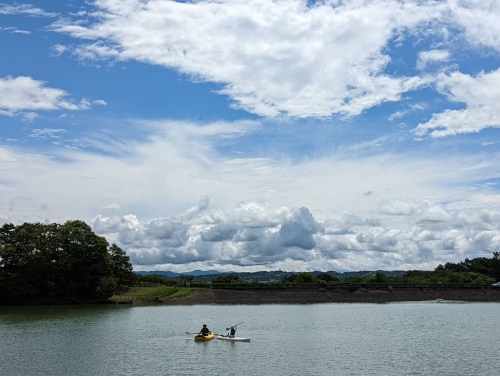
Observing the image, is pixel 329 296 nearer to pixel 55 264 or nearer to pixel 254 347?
pixel 55 264

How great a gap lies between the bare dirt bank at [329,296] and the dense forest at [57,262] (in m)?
14.2

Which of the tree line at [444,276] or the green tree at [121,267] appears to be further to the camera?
the tree line at [444,276]

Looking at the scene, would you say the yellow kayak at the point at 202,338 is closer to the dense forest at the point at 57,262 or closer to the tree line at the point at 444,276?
the dense forest at the point at 57,262

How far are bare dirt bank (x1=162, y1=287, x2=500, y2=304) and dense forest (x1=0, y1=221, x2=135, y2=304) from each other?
1420cm

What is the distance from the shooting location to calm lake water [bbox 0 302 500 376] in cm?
3553

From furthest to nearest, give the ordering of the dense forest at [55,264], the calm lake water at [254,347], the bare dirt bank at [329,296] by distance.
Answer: the bare dirt bank at [329,296] → the dense forest at [55,264] → the calm lake water at [254,347]

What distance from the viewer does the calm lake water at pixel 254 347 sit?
35531 millimetres

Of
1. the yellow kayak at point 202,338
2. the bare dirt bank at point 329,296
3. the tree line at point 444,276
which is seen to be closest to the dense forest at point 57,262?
the bare dirt bank at point 329,296

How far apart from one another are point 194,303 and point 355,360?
6870cm

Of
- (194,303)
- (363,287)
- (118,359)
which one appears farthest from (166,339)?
(363,287)

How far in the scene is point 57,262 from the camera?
A: 98.1 meters

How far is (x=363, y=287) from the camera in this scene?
132000 millimetres

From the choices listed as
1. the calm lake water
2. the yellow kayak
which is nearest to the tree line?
the calm lake water

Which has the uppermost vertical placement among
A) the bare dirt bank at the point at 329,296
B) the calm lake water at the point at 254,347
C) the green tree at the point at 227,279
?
the green tree at the point at 227,279
